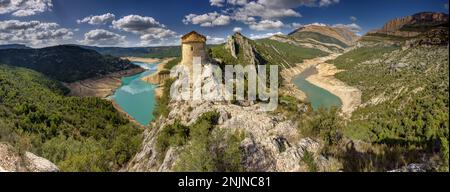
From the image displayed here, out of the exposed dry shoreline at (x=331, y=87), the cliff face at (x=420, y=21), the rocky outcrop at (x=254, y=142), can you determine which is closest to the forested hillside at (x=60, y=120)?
the rocky outcrop at (x=254, y=142)

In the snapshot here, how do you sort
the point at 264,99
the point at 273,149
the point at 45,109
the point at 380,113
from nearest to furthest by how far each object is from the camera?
the point at 273,149 → the point at 264,99 → the point at 380,113 → the point at 45,109

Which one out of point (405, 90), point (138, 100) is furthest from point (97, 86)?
point (405, 90)

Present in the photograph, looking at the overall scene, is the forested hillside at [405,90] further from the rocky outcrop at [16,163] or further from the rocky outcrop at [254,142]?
the rocky outcrop at [16,163]

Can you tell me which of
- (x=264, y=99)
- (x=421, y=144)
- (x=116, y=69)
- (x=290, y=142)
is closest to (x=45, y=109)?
(x=264, y=99)

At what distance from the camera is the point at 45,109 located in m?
43.7

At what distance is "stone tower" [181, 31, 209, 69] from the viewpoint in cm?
2292

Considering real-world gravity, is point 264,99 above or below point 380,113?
above

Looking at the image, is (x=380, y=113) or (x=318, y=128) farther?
(x=380, y=113)

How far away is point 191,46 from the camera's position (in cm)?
2325

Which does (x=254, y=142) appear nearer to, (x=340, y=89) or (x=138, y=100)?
(x=340, y=89)

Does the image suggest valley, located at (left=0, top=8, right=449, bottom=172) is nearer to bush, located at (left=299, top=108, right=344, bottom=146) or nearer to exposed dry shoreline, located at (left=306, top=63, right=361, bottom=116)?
bush, located at (left=299, top=108, right=344, bottom=146)
